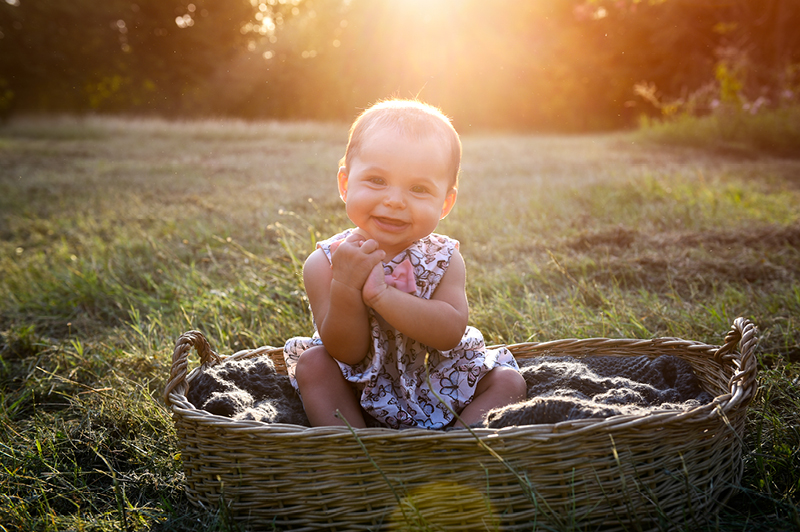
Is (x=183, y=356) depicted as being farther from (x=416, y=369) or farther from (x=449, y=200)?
(x=449, y=200)

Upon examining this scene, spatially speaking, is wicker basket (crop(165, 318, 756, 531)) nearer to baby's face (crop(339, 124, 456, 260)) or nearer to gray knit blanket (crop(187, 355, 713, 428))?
gray knit blanket (crop(187, 355, 713, 428))

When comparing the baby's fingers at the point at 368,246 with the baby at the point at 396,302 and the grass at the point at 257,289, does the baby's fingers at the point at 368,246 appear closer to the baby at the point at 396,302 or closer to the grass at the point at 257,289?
the baby at the point at 396,302

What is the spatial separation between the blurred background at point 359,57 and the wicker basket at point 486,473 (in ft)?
38.2

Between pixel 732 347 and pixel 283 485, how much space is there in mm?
1425

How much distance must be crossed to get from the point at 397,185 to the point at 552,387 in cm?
86

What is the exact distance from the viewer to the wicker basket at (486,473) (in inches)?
50.3

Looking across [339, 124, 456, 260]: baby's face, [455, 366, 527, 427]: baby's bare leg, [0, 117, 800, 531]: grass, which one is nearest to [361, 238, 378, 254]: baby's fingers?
[339, 124, 456, 260]: baby's face

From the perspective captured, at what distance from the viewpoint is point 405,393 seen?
70.1 inches

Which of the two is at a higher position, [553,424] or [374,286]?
[374,286]

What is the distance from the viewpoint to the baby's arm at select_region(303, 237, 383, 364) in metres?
1.57

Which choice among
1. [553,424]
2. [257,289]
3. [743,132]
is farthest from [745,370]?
[743,132]

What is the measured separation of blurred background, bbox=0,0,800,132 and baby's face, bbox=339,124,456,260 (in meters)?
11.4

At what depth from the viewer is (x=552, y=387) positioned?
1.85 metres

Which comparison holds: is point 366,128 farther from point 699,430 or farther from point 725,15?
point 725,15
